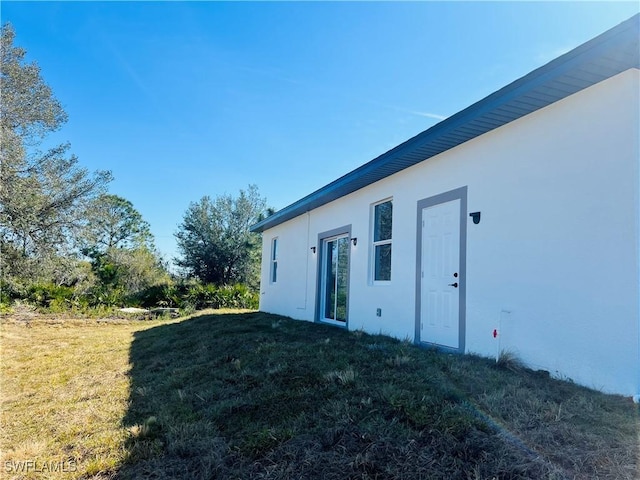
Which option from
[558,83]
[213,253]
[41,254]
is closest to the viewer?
[558,83]

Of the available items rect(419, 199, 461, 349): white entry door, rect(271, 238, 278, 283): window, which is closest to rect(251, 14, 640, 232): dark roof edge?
rect(419, 199, 461, 349): white entry door

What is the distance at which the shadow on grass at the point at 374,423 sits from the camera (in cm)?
227

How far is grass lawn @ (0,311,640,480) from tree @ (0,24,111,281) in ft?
20.6

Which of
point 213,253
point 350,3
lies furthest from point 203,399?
point 213,253

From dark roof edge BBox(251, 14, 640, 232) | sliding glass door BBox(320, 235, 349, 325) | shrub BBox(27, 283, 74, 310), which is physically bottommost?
shrub BBox(27, 283, 74, 310)

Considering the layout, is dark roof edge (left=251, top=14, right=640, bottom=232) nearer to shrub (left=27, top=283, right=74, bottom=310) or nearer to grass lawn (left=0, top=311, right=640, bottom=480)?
grass lawn (left=0, top=311, right=640, bottom=480)

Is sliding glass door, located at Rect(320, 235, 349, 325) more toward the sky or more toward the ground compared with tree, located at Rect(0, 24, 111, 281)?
more toward the ground

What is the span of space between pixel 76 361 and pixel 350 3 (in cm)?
761

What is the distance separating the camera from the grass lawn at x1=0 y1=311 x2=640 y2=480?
2303 mm

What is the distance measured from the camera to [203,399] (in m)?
3.75

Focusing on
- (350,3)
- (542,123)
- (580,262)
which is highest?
(350,3)

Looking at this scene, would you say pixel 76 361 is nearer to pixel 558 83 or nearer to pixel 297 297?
pixel 297 297

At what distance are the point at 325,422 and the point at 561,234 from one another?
2840mm

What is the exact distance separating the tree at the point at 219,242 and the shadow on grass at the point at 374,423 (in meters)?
16.0
